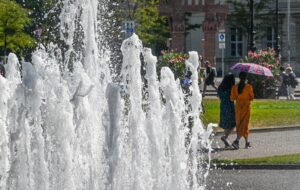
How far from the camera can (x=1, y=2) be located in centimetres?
4631

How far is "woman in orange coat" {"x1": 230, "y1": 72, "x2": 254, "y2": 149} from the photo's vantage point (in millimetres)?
20375

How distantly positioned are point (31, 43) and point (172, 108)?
33.6 metres

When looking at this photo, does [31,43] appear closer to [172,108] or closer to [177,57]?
[177,57]

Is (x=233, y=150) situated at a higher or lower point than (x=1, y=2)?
lower

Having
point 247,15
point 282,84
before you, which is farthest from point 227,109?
point 247,15

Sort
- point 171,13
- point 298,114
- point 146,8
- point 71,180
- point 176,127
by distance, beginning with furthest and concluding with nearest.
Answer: point 171,13 → point 146,8 → point 298,114 → point 176,127 → point 71,180

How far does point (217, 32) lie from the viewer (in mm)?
65625

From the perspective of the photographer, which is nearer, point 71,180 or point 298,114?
point 71,180

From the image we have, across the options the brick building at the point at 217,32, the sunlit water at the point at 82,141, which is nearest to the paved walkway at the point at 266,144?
the sunlit water at the point at 82,141

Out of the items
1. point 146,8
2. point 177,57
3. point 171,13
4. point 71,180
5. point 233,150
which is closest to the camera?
point 71,180

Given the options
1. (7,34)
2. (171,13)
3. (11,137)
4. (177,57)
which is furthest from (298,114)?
(171,13)

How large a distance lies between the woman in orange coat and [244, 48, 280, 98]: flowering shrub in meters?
16.7

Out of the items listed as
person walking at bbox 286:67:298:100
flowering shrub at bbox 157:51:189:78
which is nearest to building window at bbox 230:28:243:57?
person walking at bbox 286:67:298:100

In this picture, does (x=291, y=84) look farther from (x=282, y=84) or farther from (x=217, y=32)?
(x=217, y=32)
